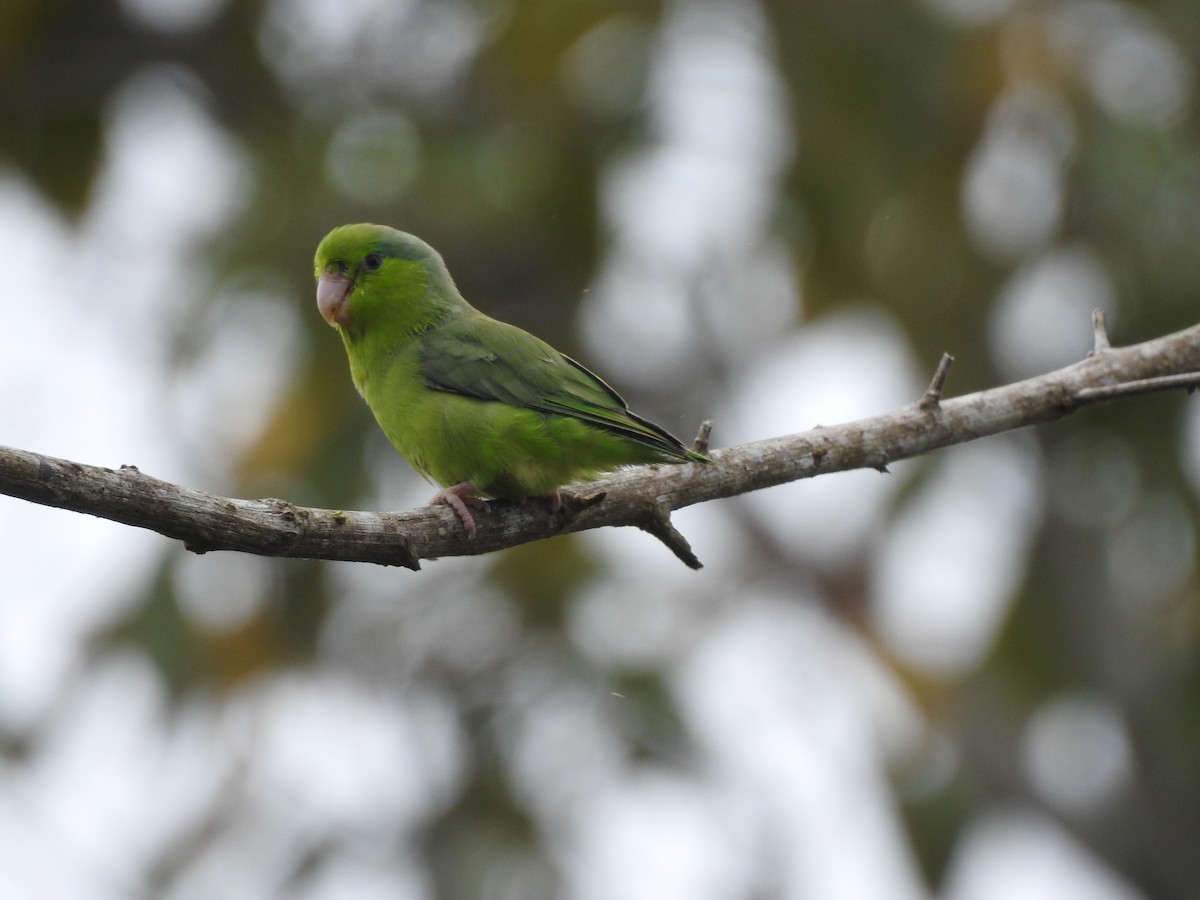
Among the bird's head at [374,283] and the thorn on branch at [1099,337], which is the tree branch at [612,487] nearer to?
the thorn on branch at [1099,337]

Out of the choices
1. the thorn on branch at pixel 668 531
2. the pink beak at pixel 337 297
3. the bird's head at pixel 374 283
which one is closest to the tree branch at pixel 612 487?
the thorn on branch at pixel 668 531

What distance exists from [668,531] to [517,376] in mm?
961

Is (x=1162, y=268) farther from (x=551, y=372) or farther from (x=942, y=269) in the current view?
(x=551, y=372)

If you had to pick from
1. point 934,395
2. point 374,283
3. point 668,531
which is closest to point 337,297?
point 374,283

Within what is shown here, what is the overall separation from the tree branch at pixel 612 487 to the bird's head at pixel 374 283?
3.59 ft

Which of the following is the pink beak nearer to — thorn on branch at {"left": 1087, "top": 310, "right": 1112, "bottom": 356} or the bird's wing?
the bird's wing

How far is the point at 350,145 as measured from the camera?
14.6m

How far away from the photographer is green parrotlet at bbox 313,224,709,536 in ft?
15.2

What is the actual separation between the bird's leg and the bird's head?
1.01 metres

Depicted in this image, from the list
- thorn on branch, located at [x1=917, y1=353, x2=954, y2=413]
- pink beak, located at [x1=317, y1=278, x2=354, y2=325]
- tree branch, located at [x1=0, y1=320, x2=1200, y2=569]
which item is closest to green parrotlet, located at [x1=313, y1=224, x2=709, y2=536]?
pink beak, located at [x1=317, y1=278, x2=354, y2=325]

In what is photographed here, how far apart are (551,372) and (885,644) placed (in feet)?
Answer: 31.3

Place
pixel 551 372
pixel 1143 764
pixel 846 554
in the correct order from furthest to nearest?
pixel 846 554 → pixel 1143 764 → pixel 551 372

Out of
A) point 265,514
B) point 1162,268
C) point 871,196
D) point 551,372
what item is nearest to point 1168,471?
point 1162,268

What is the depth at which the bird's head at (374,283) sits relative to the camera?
5352 millimetres
